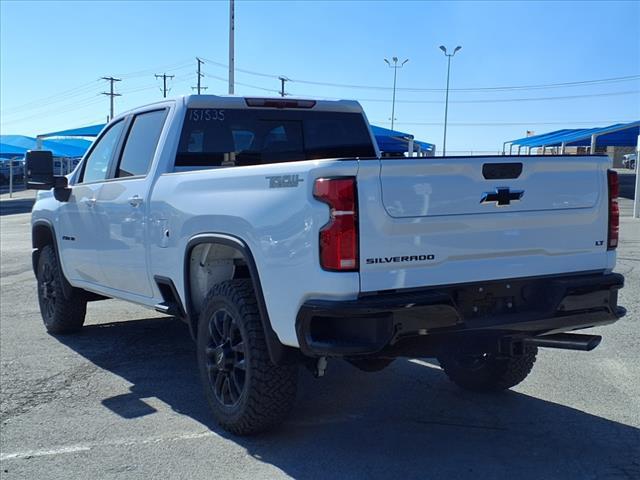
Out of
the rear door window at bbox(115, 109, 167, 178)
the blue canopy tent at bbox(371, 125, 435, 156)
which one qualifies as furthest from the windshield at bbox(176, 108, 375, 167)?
the blue canopy tent at bbox(371, 125, 435, 156)

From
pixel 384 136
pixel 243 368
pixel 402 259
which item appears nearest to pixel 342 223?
pixel 402 259

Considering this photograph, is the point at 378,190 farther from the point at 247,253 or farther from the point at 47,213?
the point at 47,213

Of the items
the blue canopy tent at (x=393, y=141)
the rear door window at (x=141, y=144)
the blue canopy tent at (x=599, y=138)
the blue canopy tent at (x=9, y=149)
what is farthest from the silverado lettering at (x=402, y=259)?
the blue canopy tent at (x=9, y=149)

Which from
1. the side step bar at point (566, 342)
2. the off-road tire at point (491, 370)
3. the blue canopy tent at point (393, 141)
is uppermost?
the blue canopy tent at point (393, 141)

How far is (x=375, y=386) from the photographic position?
5355mm

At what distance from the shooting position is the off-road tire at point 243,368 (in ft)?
13.0

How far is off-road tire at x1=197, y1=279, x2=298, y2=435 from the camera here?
398 cm

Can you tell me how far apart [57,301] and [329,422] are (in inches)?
142

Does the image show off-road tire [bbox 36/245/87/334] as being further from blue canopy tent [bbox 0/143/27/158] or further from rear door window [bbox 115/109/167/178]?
blue canopy tent [bbox 0/143/27/158]

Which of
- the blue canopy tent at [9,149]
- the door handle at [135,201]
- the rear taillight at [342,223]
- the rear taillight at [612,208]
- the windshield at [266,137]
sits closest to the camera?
the rear taillight at [342,223]

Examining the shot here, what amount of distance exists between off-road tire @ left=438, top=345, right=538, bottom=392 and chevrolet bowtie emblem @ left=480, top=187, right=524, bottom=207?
1.43 m

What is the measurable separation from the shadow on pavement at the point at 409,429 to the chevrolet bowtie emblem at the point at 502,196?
145 centimetres

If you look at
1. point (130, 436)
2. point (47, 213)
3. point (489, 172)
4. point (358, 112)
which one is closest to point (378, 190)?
point (489, 172)

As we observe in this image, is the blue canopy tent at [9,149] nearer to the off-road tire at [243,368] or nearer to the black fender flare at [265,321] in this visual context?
the off-road tire at [243,368]
